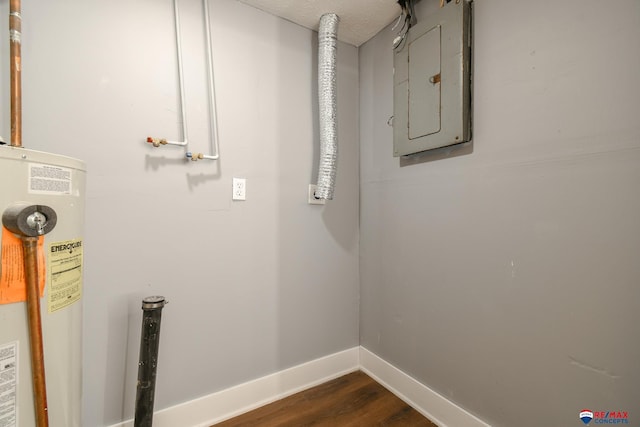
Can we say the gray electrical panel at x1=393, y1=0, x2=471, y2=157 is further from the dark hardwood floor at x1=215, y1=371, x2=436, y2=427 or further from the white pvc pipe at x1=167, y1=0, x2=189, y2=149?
the dark hardwood floor at x1=215, y1=371, x2=436, y2=427

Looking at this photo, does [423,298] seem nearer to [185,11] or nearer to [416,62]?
[416,62]

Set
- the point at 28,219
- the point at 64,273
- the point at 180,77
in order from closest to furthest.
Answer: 1. the point at 28,219
2. the point at 64,273
3. the point at 180,77

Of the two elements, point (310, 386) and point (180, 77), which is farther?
point (310, 386)

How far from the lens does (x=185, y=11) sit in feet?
4.61

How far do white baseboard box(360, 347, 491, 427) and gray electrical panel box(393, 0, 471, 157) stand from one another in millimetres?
1251

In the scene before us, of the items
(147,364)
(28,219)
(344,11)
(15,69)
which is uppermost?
(344,11)

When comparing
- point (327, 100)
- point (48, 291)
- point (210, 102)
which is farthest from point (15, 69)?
point (327, 100)

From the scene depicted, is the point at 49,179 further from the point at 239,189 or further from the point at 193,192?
the point at 239,189

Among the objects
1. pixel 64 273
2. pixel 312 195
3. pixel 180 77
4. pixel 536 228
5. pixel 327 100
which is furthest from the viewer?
pixel 312 195

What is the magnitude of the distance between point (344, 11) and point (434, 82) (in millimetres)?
693

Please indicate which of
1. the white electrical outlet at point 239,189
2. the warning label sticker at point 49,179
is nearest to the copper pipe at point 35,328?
the warning label sticker at point 49,179

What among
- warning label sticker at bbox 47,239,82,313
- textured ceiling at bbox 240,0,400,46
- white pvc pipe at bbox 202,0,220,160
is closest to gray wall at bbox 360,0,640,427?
textured ceiling at bbox 240,0,400,46

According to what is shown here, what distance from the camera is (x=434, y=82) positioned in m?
1.39

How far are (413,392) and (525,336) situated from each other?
2.36 feet
